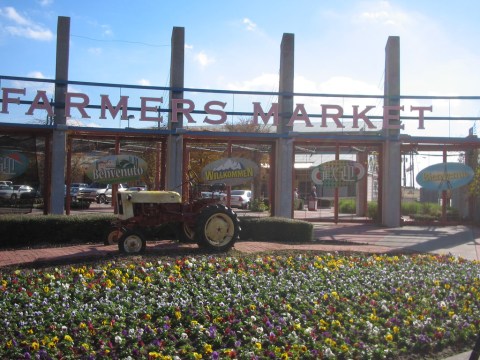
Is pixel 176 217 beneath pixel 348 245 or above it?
above

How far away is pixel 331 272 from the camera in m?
8.96

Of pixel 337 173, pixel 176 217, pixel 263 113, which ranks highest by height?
pixel 263 113

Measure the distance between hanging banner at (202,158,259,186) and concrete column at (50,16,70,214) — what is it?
495 centimetres

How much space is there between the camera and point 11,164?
18688 mm

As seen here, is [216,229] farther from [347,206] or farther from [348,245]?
[347,206]

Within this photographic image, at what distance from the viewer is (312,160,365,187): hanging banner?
69.7 feet

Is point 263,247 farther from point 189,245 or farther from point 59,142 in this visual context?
point 59,142

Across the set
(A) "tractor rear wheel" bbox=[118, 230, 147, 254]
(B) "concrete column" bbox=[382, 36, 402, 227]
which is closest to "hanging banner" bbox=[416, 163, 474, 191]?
(B) "concrete column" bbox=[382, 36, 402, 227]

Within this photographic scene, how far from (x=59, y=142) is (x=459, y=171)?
14986mm

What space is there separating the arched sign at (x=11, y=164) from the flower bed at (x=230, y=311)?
11.2 m

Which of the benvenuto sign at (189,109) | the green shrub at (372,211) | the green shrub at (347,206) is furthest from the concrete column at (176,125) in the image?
the green shrub at (347,206)

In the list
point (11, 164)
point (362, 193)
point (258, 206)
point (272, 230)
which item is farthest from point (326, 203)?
point (272, 230)

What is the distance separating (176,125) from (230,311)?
1326 cm

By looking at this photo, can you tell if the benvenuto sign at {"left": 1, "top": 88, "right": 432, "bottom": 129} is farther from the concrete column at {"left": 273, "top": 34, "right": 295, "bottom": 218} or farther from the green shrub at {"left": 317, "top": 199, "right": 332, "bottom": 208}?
the green shrub at {"left": 317, "top": 199, "right": 332, "bottom": 208}
